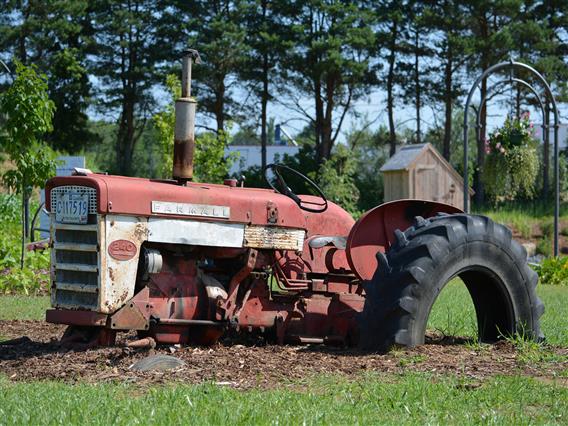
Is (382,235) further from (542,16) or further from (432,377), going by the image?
(542,16)

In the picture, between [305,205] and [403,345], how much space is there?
65.6 inches

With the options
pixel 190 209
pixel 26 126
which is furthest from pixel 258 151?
pixel 190 209

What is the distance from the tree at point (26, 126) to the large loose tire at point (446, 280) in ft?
32.0

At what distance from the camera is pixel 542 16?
41312 mm

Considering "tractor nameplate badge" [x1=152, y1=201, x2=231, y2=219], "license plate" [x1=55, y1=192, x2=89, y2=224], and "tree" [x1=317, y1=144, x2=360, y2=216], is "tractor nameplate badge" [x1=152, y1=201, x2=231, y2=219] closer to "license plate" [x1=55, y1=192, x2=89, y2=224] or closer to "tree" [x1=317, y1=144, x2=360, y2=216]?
"license plate" [x1=55, y1=192, x2=89, y2=224]

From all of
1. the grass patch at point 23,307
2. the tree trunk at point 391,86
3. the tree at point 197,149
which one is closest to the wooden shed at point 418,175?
the tree at point 197,149

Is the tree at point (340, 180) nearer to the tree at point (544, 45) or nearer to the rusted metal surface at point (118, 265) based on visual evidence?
the tree at point (544, 45)

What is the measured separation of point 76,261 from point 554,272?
15.4m

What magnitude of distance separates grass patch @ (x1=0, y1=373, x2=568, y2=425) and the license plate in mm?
1388

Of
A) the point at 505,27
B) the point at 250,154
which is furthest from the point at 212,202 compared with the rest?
the point at 250,154

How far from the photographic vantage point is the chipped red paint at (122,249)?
696 centimetres

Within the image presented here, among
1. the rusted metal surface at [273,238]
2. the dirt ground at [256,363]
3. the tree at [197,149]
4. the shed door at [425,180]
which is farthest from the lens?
the shed door at [425,180]

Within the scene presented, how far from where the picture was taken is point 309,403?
5352mm

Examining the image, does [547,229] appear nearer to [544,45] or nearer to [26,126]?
[544,45]
